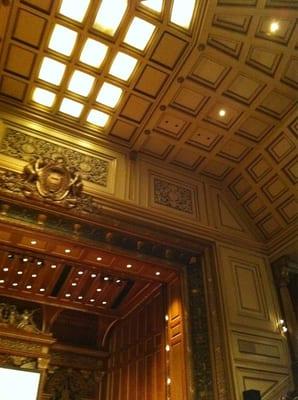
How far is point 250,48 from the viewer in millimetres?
6754

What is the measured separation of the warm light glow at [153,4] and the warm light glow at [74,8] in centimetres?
86

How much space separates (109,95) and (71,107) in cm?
78

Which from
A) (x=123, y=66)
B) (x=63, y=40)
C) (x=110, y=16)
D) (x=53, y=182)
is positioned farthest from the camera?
(x=123, y=66)

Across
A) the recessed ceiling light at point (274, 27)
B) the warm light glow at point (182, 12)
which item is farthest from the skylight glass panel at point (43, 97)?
the recessed ceiling light at point (274, 27)

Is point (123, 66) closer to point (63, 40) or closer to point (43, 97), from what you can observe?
point (63, 40)

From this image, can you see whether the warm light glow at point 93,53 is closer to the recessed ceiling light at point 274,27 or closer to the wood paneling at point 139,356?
the recessed ceiling light at point 274,27

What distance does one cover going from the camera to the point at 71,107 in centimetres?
773

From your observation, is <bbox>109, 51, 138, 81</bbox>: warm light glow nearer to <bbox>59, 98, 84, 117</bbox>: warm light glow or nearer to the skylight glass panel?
<bbox>59, 98, 84, 117</bbox>: warm light glow

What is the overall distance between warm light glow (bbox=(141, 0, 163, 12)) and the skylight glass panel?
2336 millimetres

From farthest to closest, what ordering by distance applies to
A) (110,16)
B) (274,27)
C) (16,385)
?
(16,385) → (274,27) → (110,16)

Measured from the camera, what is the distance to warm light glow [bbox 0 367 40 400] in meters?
8.82

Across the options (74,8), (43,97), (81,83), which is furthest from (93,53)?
(43,97)

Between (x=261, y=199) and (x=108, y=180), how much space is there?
327 centimetres

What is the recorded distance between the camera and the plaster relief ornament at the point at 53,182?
6.70m
